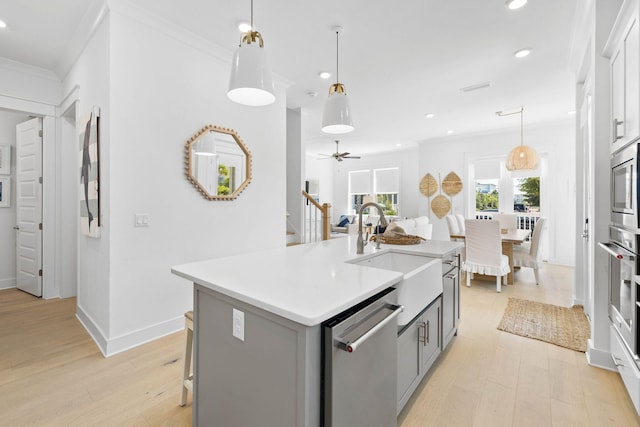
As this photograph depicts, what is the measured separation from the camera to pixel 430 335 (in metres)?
1.96

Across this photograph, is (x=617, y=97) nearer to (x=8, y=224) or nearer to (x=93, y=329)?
(x=93, y=329)

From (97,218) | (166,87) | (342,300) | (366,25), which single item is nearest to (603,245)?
(342,300)

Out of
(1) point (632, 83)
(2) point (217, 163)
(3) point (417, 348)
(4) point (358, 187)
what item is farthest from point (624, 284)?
(4) point (358, 187)

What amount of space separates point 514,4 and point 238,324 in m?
3.00

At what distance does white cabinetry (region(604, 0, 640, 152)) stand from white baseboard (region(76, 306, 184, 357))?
352 centimetres

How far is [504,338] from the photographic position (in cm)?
266

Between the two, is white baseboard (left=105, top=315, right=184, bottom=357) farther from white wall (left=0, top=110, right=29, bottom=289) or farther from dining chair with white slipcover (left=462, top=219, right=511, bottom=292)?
dining chair with white slipcover (left=462, top=219, right=511, bottom=292)

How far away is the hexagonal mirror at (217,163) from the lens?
2795 millimetres

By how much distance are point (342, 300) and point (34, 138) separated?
4.68 meters

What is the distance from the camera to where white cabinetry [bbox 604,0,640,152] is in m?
1.58

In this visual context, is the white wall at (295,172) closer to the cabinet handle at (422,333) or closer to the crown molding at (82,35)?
the crown molding at (82,35)

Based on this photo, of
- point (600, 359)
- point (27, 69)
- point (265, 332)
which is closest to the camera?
point (265, 332)

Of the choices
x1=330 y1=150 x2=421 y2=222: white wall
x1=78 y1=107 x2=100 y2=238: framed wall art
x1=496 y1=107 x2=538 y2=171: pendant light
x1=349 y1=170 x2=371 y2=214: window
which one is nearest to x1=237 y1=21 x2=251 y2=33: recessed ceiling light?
x1=78 y1=107 x2=100 y2=238: framed wall art

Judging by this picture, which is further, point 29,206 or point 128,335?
point 29,206
